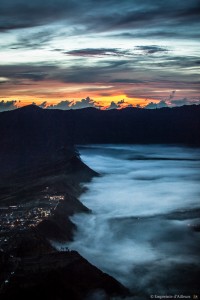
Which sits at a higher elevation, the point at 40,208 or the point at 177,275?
the point at 40,208

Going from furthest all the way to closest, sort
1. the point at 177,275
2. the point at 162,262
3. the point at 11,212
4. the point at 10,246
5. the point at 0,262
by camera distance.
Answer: the point at 11,212 → the point at 162,262 → the point at 177,275 → the point at 10,246 → the point at 0,262

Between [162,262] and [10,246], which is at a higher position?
[10,246]

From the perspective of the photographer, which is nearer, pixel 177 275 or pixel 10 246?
pixel 10 246

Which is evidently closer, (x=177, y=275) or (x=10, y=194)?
(x=177, y=275)

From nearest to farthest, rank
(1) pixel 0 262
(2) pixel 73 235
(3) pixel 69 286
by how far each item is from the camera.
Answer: (3) pixel 69 286 → (1) pixel 0 262 → (2) pixel 73 235

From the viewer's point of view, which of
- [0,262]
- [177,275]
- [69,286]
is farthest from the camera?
[177,275]

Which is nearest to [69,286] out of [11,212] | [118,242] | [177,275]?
[177,275]

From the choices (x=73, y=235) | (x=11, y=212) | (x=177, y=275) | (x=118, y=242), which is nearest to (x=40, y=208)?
(x=11, y=212)

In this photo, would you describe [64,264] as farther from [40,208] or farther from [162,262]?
[40,208]

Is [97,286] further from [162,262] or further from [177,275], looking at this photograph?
[162,262]
